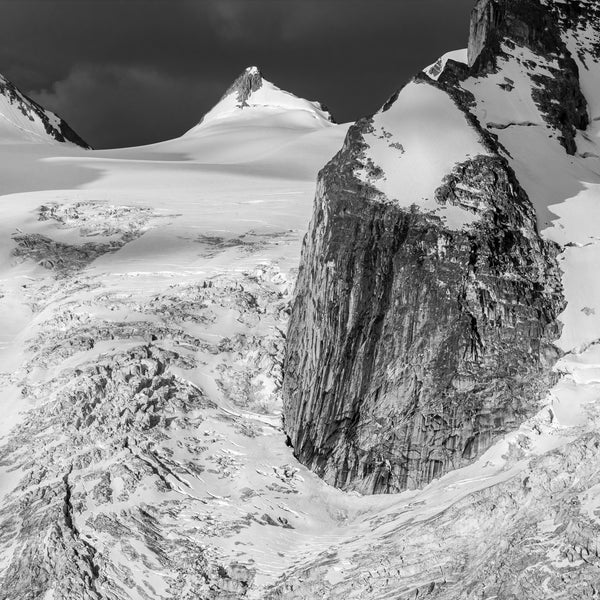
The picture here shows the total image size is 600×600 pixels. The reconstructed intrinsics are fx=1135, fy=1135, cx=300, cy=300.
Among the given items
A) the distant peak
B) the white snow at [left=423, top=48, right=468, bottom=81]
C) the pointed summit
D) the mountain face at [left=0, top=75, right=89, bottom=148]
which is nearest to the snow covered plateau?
the white snow at [left=423, top=48, right=468, bottom=81]

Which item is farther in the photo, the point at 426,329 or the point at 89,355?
the point at 89,355

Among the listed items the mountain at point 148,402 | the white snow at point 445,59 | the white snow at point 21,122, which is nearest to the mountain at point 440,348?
the mountain at point 148,402

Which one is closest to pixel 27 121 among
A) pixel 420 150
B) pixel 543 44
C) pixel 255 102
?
pixel 255 102

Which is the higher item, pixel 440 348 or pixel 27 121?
pixel 27 121

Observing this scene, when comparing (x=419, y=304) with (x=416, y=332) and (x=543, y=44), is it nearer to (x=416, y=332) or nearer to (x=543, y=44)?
(x=416, y=332)

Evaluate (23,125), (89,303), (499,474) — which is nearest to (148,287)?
(89,303)

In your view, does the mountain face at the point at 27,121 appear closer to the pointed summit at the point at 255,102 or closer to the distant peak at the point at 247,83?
the pointed summit at the point at 255,102

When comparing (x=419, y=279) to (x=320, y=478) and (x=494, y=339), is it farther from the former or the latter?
(x=320, y=478)
